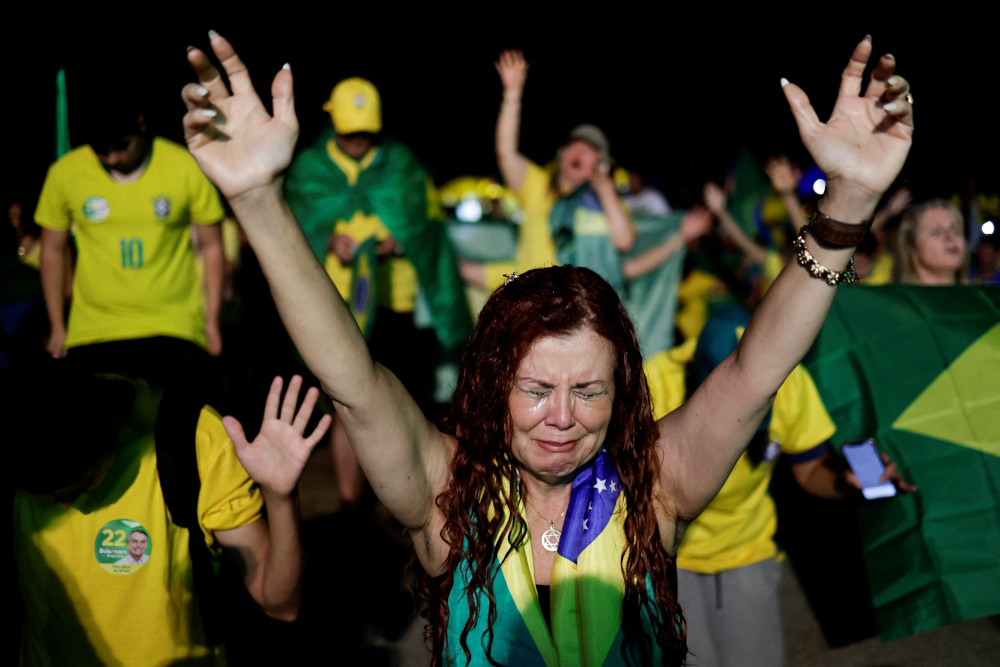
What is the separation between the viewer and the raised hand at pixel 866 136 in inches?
63.9

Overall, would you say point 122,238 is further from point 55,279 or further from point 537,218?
point 537,218

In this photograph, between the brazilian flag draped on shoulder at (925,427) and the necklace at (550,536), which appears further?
the brazilian flag draped on shoulder at (925,427)

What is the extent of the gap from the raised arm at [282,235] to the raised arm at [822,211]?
0.71m

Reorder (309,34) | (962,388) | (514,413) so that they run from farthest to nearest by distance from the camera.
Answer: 1. (309,34)
2. (962,388)
3. (514,413)

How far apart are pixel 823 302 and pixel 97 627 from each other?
197 centimetres

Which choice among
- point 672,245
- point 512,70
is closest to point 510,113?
point 512,70

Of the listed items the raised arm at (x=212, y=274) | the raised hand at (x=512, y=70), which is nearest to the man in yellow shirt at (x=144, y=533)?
the raised arm at (x=212, y=274)

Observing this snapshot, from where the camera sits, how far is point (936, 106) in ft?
37.7

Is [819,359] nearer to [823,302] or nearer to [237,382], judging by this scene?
[823,302]

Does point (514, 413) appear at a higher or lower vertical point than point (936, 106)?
lower

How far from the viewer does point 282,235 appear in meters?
1.58

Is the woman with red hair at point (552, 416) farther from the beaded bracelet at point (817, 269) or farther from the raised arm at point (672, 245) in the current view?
the raised arm at point (672, 245)

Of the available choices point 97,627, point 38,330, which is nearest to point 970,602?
point 97,627

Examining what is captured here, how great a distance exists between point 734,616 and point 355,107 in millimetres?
3489
